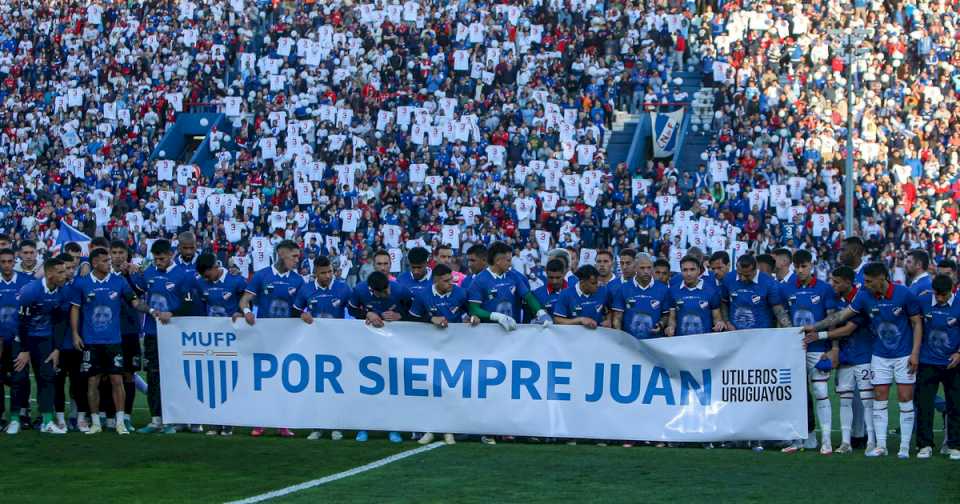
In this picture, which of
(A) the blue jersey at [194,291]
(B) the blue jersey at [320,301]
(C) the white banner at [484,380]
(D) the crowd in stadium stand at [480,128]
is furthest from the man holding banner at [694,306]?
(D) the crowd in stadium stand at [480,128]

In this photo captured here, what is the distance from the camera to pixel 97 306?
13.8 m

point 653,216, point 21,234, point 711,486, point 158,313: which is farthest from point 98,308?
point 21,234

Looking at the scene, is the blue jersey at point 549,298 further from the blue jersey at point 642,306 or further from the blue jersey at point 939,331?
the blue jersey at point 939,331

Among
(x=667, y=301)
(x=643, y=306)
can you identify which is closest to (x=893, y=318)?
(x=667, y=301)

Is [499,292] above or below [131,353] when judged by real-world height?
above

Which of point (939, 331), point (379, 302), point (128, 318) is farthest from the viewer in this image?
point (128, 318)

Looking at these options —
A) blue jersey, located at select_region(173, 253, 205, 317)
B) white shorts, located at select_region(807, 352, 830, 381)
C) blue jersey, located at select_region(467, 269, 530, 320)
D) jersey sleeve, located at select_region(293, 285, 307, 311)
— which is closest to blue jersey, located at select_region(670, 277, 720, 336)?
white shorts, located at select_region(807, 352, 830, 381)

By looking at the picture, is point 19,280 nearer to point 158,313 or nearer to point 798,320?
point 158,313

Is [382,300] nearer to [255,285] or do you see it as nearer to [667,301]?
[255,285]

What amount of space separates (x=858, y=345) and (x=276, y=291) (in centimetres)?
534

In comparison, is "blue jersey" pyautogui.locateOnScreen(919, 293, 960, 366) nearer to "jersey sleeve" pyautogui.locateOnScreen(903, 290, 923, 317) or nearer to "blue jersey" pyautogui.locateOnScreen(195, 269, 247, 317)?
"jersey sleeve" pyautogui.locateOnScreen(903, 290, 923, 317)

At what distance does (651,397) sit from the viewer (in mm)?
12945

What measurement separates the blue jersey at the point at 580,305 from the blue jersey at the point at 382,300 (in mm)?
1392

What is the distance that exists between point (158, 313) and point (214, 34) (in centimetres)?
2548
